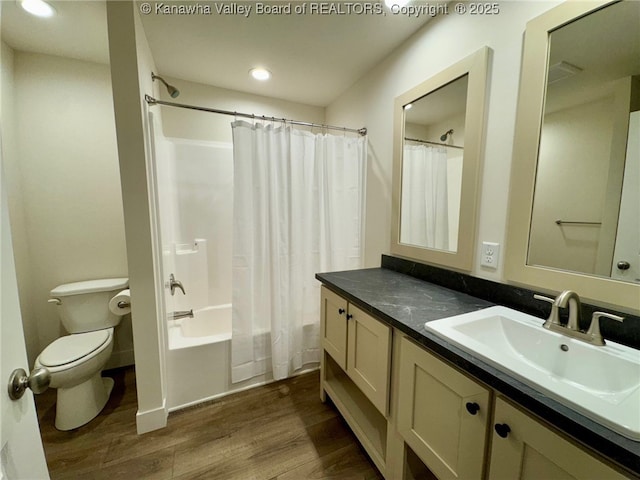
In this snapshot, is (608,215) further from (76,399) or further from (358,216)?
(76,399)

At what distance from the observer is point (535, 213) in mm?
1057

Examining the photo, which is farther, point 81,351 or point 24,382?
point 81,351

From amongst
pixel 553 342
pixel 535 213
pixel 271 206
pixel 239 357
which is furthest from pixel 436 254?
pixel 239 357

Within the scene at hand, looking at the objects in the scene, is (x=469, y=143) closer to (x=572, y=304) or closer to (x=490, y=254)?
(x=490, y=254)

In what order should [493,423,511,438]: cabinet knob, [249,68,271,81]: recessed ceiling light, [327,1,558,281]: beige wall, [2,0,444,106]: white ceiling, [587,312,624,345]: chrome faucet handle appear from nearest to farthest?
[493,423,511,438]: cabinet knob → [587,312,624,345]: chrome faucet handle → [327,1,558,281]: beige wall → [2,0,444,106]: white ceiling → [249,68,271,81]: recessed ceiling light

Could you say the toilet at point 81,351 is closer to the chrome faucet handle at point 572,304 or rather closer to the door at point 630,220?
the chrome faucet handle at point 572,304

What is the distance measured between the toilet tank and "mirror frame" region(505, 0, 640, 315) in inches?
97.6

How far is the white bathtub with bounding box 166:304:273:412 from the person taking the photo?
5.46 feet

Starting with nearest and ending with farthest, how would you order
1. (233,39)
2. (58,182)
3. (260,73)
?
(233,39) < (58,182) < (260,73)

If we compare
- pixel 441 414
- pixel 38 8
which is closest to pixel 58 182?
pixel 38 8

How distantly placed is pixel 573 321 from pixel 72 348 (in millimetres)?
2496

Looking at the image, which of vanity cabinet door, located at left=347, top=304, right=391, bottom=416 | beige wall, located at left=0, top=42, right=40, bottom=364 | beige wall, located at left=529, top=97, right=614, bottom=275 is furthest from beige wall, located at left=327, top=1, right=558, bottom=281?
beige wall, located at left=0, top=42, right=40, bottom=364

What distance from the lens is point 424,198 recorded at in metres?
1.65

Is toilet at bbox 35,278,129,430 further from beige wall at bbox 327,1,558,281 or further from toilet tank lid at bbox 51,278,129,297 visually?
beige wall at bbox 327,1,558,281
